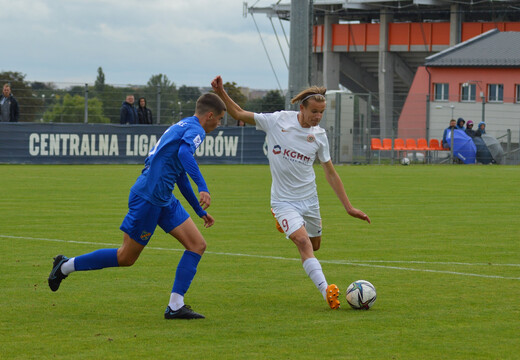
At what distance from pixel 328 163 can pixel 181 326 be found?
2.29m

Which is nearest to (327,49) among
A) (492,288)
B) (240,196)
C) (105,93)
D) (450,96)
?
(450,96)

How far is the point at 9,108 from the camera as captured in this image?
30.5 m

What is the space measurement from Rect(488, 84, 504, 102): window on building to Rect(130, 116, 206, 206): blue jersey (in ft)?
166

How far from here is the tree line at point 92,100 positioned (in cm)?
3309

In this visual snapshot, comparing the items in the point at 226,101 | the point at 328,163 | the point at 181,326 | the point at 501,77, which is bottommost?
the point at 181,326

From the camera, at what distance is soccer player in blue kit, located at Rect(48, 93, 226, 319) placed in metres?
7.37

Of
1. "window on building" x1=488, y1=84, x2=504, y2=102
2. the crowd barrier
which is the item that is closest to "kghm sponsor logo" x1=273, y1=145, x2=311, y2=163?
the crowd barrier

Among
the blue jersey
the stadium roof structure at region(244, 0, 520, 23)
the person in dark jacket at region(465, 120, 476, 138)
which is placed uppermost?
the stadium roof structure at region(244, 0, 520, 23)

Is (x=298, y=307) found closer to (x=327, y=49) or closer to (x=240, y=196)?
(x=240, y=196)

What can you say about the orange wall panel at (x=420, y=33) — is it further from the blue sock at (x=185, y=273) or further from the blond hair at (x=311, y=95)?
the blue sock at (x=185, y=273)

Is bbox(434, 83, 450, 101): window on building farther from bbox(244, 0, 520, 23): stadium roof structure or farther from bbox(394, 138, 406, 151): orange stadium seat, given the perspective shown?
bbox(394, 138, 406, 151): orange stadium seat

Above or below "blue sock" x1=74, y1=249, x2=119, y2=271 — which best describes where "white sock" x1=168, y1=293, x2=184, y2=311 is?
below

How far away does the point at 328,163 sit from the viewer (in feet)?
28.1

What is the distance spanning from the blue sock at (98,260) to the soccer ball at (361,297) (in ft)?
6.58
